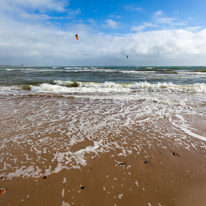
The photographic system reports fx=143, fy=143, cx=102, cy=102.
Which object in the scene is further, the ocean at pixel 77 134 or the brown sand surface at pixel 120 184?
the ocean at pixel 77 134

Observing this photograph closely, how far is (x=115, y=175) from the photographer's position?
109 inches

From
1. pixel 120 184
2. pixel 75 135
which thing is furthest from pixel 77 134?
pixel 120 184

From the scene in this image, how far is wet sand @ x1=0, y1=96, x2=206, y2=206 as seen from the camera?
2282 mm

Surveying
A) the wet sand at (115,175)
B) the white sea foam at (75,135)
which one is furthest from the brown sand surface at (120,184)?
the white sea foam at (75,135)

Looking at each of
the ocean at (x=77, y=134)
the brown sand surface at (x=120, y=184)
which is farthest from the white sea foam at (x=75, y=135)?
the brown sand surface at (x=120, y=184)

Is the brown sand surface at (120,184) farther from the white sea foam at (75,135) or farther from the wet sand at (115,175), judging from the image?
the white sea foam at (75,135)

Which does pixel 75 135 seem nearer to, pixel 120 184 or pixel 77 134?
pixel 77 134

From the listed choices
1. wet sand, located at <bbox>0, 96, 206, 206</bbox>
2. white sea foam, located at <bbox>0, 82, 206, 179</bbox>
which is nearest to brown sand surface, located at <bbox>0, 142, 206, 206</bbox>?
wet sand, located at <bbox>0, 96, 206, 206</bbox>

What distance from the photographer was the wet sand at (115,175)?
2.28 m

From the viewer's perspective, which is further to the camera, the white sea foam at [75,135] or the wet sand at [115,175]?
the white sea foam at [75,135]

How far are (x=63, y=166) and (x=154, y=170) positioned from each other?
1.90 meters

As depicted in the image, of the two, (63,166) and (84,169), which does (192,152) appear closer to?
(84,169)

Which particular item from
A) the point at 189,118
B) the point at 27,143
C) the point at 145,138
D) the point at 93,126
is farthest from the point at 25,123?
the point at 189,118

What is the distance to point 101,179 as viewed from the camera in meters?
2.69
